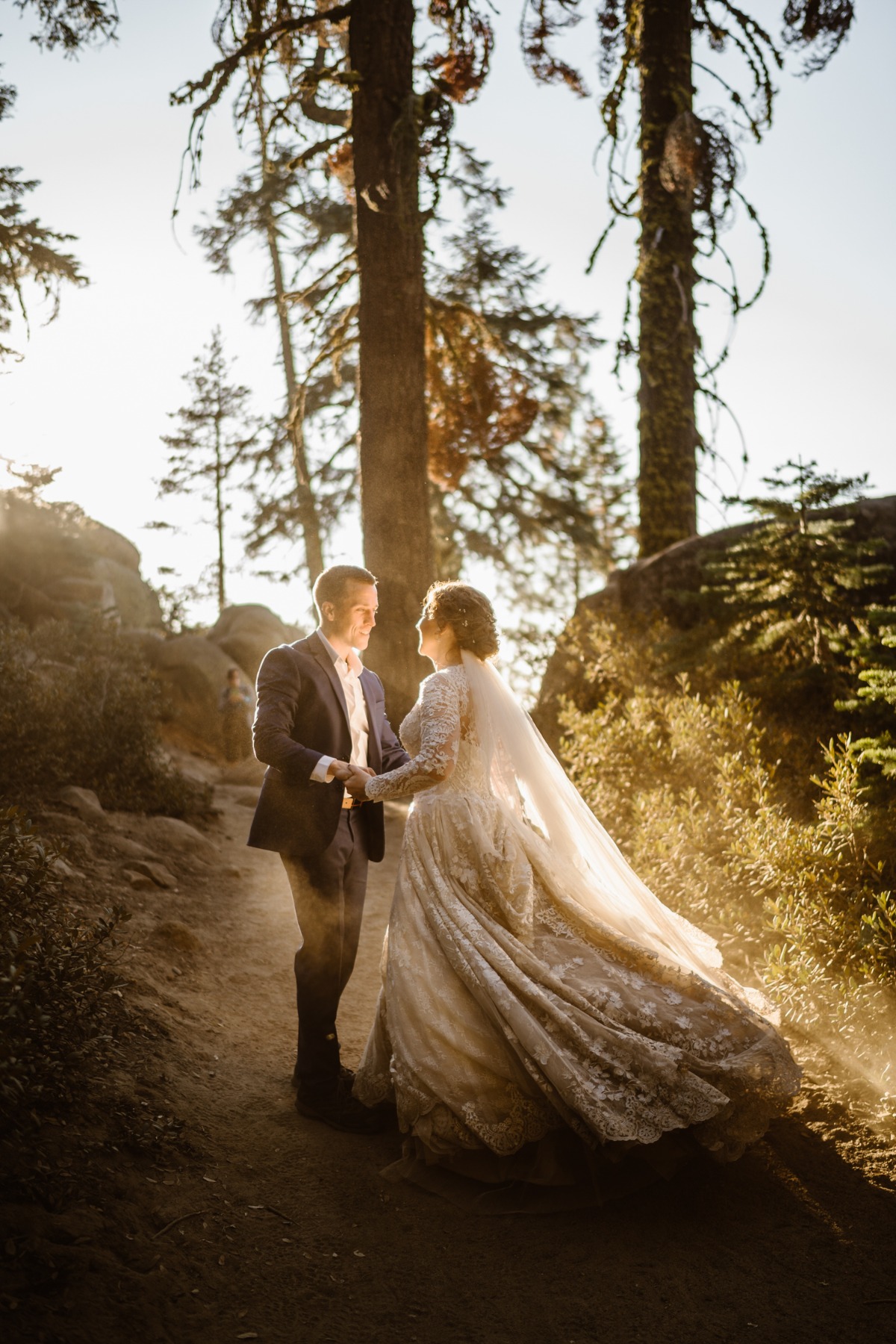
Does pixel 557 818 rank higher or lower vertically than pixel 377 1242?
higher

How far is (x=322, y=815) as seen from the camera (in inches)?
169

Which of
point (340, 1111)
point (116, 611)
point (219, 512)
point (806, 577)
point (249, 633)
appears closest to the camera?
point (340, 1111)

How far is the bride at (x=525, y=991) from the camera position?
335cm

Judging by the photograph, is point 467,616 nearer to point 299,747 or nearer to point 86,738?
point 299,747

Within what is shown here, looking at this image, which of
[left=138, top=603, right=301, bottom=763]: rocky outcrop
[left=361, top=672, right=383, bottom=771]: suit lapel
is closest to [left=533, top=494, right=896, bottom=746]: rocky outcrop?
[left=361, top=672, right=383, bottom=771]: suit lapel

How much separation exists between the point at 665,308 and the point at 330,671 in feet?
25.4

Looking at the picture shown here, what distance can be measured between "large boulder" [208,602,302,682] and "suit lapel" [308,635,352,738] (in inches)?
640

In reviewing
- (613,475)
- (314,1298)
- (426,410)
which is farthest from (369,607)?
(613,475)

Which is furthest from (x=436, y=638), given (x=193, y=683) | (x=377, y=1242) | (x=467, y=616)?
(x=193, y=683)

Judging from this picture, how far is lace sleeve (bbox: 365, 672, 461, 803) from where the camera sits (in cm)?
402

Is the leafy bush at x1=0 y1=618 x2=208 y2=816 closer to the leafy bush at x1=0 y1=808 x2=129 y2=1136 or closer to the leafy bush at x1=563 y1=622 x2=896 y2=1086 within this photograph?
the leafy bush at x1=0 y1=808 x2=129 y2=1136

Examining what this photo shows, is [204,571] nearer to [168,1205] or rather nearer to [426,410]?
[426,410]

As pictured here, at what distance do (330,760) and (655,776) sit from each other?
11.2 feet

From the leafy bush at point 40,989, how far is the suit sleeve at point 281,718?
98 cm
